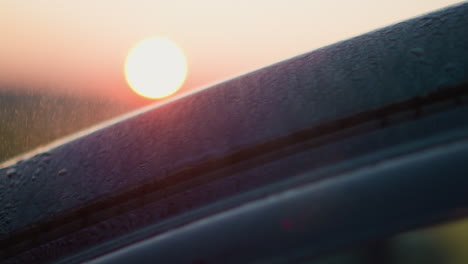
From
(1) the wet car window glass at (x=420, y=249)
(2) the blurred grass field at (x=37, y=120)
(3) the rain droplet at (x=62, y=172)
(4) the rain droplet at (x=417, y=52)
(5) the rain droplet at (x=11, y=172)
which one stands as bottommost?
Answer: (1) the wet car window glass at (x=420, y=249)

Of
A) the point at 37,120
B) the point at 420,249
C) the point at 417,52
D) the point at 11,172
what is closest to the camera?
the point at 420,249

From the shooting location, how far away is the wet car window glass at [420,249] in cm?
65

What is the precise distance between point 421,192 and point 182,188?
481mm

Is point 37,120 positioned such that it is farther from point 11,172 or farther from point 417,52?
point 417,52

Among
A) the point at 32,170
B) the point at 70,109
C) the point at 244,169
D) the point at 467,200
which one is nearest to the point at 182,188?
the point at 244,169

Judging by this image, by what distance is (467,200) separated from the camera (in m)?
0.66

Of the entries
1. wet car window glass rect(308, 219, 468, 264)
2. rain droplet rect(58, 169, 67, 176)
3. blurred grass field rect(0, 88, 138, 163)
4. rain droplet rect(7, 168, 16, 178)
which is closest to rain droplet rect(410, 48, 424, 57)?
wet car window glass rect(308, 219, 468, 264)

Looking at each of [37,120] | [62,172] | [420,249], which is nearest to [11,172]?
[62,172]

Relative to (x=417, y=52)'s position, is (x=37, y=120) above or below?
above

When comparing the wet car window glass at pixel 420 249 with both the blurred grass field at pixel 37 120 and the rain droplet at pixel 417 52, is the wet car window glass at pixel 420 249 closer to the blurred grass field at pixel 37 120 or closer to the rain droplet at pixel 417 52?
the rain droplet at pixel 417 52

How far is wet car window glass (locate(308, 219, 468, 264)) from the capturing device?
652 mm

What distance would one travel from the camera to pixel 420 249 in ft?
2.15

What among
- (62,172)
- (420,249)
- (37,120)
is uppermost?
(37,120)

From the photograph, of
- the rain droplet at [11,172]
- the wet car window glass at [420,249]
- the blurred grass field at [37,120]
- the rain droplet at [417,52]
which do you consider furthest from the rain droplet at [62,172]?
the blurred grass field at [37,120]
